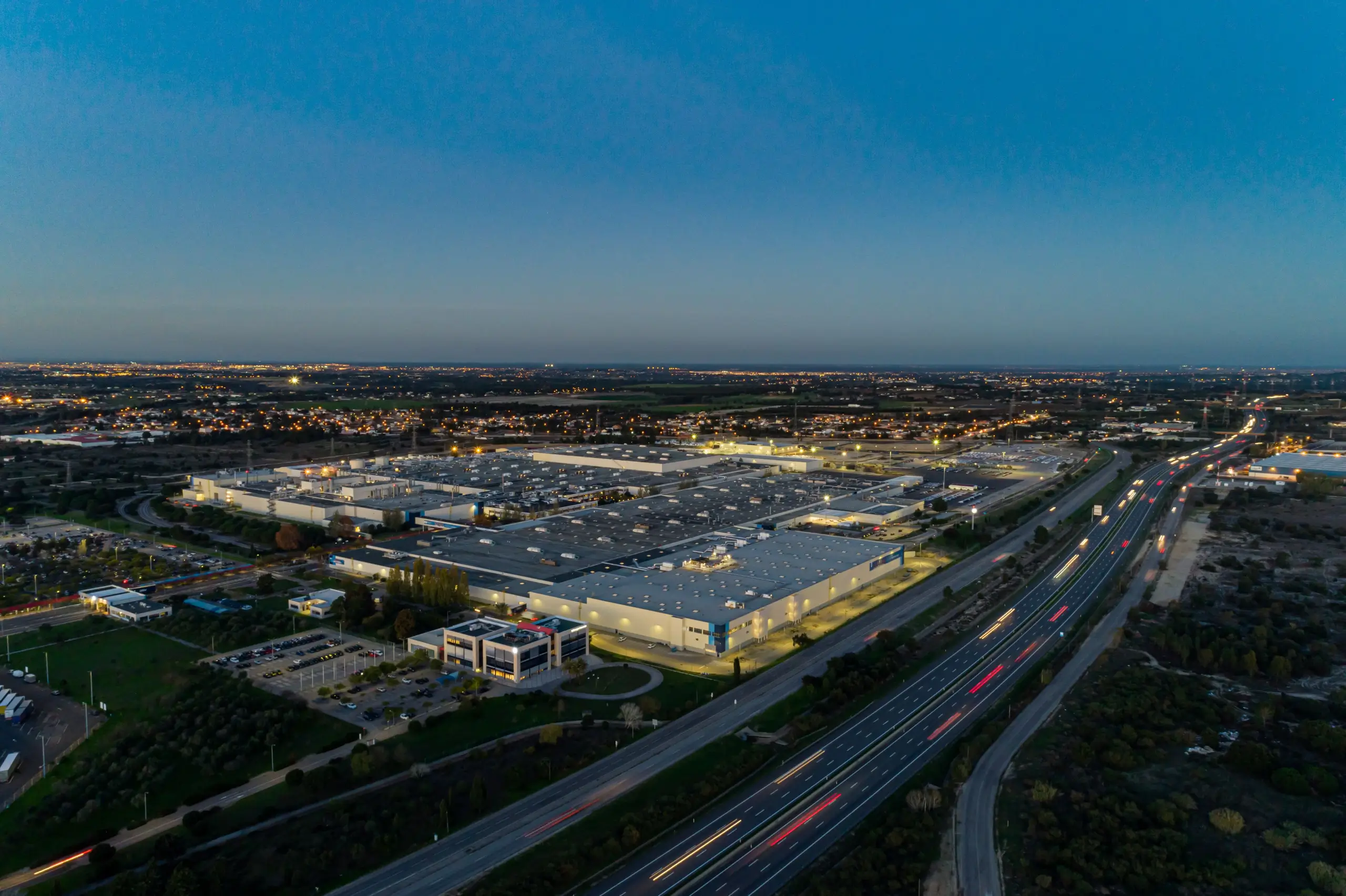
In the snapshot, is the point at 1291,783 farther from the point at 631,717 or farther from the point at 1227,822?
the point at 631,717

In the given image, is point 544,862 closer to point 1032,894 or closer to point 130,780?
point 1032,894

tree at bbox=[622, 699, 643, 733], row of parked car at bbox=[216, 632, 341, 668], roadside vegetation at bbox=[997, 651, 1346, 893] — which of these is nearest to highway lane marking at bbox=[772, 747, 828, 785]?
tree at bbox=[622, 699, 643, 733]

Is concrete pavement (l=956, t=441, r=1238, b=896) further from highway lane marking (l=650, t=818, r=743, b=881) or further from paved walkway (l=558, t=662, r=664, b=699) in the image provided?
paved walkway (l=558, t=662, r=664, b=699)

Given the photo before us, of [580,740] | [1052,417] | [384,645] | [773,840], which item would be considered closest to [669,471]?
[384,645]

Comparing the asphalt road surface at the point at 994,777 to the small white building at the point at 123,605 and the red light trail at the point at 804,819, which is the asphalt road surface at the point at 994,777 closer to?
the red light trail at the point at 804,819

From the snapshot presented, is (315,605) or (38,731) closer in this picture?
(38,731)

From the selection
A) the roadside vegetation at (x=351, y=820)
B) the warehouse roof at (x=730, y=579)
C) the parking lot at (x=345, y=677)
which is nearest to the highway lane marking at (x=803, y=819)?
the roadside vegetation at (x=351, y=820)

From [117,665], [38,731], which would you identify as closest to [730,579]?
[117,665]
